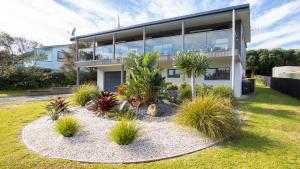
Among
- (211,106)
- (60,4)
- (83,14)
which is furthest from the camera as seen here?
(83,14)

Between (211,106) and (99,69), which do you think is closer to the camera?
(211,106)

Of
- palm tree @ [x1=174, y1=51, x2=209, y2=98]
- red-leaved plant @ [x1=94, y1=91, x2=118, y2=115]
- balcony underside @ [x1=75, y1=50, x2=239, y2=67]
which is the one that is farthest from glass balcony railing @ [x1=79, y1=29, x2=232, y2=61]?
red-leaved plant @ [x1=94, y1=91, x2=118, y2=115]

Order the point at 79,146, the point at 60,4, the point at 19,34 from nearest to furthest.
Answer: the point at 79,146, the point at 60,4, the point at 19,34

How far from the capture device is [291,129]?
717cm

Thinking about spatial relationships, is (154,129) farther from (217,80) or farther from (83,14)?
(83,14)

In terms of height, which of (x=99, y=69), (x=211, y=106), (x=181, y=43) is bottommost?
(x=211, y=106)

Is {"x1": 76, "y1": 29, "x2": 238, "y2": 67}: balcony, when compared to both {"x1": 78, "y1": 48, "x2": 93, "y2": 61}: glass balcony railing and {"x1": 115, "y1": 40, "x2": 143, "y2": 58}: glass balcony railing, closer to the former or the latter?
{"x1": 115, "y1": 40, "x2": 143, "y2": 58}: glass balcony railing

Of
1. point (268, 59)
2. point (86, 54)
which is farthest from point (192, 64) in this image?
point (268, 59)

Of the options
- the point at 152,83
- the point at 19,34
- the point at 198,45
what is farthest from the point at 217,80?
the point at 19,34

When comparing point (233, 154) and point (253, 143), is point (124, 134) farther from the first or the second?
point (253, 143)

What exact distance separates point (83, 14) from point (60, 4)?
346 cm

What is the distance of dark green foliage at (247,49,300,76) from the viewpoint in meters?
47.6

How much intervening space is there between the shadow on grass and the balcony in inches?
300

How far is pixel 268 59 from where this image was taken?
47.7 metres
